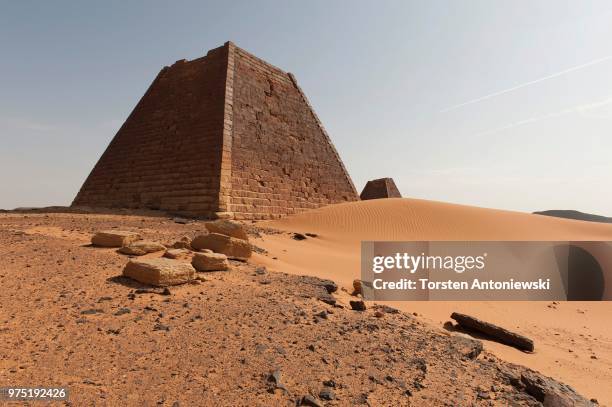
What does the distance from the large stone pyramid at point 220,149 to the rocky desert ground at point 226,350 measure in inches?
279

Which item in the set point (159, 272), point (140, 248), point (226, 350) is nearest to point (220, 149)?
point (140, 248)

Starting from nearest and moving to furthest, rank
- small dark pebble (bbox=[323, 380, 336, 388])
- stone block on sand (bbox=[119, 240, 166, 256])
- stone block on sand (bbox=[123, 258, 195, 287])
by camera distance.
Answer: small dark pebble (bbox=[323, 380, 336, 388]) < stone block on sand (bbox=[123, 258, 195, 287]) < stone block on sand (bbox=[119, 240, 166, 256])

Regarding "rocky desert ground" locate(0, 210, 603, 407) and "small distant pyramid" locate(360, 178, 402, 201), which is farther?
"small distant pyramid" locate(360, 178, 402, 201)

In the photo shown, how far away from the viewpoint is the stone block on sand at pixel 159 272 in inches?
125

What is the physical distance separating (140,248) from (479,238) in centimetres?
1044

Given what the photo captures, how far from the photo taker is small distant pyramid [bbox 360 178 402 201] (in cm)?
2636

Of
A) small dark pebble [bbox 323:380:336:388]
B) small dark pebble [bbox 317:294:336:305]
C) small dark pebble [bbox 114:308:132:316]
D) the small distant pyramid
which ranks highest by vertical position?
the small distant pyramid

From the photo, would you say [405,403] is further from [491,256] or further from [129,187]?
[129,187]

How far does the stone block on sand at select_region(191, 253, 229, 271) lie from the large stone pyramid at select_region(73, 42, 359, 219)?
6.10 metres

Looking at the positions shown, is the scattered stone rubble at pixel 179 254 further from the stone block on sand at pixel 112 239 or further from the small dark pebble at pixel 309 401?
the small dark pebble at pixel 309 401

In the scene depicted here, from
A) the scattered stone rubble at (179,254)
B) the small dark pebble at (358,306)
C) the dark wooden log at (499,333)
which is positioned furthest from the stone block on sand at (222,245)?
the dark wooden log at (499,333)

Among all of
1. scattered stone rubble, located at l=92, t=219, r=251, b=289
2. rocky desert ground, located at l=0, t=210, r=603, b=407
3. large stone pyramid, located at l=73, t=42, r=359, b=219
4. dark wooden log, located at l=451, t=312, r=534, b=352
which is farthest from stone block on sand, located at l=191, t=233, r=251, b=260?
large stone pyramid, located at l=73, t=42, r=359, b=219

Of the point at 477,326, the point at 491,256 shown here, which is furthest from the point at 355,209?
the point at 477,326

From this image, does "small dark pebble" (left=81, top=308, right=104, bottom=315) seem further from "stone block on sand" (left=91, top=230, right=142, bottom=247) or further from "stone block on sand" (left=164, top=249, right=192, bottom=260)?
"stone block on sand" (left=91, top=230, right=142, bottom=247)
